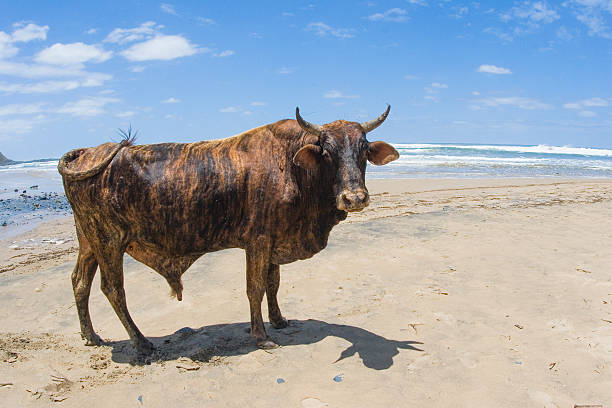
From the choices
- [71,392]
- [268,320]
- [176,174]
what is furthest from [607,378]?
[71,392]

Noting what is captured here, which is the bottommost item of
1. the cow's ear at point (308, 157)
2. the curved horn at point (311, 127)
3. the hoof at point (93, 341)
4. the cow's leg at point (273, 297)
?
the hoof at point (93, 341)

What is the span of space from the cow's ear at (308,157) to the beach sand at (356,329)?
1745 mm

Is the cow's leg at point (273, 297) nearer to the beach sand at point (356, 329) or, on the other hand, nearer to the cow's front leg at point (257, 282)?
the beach sand at point (356, 329)

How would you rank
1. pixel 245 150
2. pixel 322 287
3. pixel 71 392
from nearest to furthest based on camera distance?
pixel 71 392 → pixel 245 150 → pixel 322 287

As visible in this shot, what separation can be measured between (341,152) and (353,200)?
53 cm

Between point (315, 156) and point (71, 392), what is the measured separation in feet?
9.22

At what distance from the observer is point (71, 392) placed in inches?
159

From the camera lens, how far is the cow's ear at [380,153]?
4.62 meters

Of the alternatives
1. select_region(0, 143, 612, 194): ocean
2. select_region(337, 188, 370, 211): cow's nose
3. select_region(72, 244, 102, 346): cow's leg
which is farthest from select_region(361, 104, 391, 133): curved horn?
select_region(0, 143, 612, 194): ocean

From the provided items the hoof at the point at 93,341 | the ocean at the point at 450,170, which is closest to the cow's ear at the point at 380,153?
the hoof at the point at 93,341

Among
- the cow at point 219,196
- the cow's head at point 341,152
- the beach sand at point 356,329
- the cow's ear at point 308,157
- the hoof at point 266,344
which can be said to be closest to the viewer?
the beach sand at point 356,329

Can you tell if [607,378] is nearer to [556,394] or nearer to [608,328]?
[556,394]

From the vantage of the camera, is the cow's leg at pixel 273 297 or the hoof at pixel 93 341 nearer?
the hoof at pixel 93 341

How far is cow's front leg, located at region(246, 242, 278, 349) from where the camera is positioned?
4.60 m
